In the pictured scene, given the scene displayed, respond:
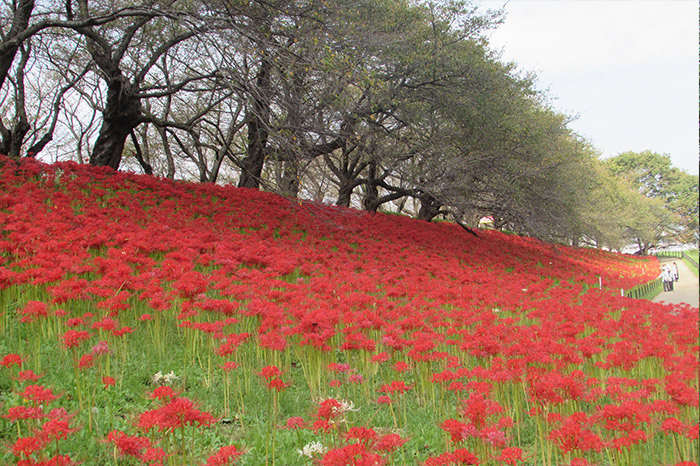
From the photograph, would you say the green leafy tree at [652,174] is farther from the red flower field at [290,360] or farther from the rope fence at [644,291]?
the red flower field at [290,360]

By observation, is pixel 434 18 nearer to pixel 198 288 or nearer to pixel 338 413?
pixel 198 288

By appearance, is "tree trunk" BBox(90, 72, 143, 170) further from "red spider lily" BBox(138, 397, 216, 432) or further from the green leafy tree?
the green leafy tree

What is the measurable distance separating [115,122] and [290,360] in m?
11.8

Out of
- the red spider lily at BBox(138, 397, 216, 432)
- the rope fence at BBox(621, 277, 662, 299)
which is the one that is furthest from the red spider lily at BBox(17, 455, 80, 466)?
the rope fence at BBox(621, 277, 662, 299)

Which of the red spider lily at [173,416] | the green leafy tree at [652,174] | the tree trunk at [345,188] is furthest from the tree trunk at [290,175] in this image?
the green leafy tree at [652,174]

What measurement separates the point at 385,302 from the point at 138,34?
50.3ft

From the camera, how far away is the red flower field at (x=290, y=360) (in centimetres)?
264

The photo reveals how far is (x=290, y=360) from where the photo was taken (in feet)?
15.9

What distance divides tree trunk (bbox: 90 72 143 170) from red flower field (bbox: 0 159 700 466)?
4.93 m

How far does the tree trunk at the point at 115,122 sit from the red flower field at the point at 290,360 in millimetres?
4926

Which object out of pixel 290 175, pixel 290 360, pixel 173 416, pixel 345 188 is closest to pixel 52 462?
pixel 173 416

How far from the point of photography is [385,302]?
5.79 metres

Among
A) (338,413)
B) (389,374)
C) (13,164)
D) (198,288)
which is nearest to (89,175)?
(13,164)

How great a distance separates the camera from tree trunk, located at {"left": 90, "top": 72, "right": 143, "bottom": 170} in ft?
→ 43.6
